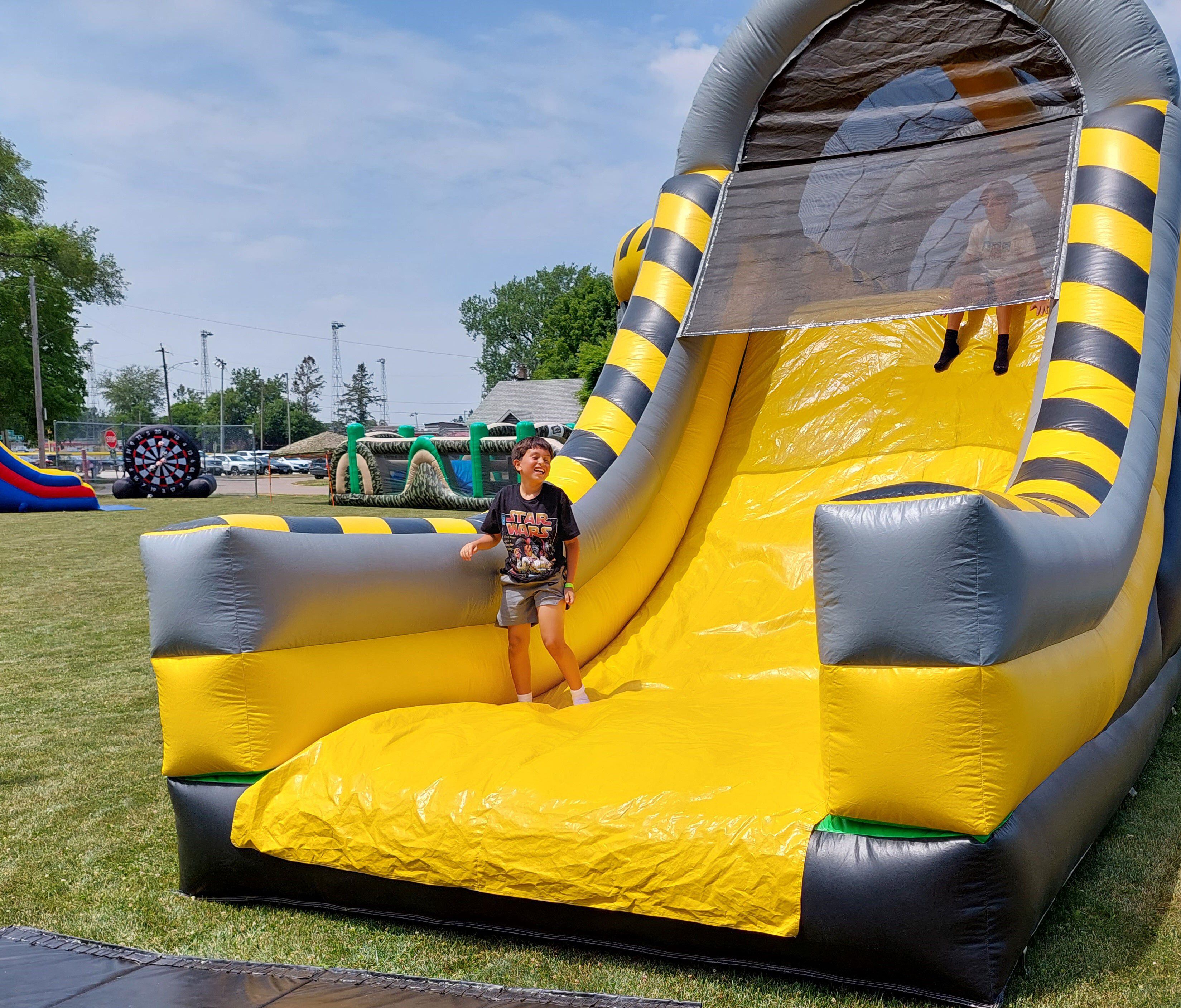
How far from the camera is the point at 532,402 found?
4591 cm

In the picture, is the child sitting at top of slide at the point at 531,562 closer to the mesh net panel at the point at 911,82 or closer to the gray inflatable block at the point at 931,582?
the gray inflatable block at the point at 931,582

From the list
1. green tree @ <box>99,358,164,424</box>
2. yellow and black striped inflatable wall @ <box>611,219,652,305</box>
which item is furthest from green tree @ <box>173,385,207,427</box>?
yellow and black striped inflatable wall @ <box>611,219,652,305</box>

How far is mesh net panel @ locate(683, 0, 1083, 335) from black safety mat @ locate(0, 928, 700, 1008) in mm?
2829

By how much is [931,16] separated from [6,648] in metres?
5.45

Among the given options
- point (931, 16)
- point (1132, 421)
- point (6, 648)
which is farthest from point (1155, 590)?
point (6, 648)

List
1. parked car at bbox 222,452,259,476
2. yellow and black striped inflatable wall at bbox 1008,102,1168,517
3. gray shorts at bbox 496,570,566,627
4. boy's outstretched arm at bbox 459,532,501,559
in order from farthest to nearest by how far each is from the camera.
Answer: parked car at bbox 222,452,259,476, gray shorts at bbox 496,570,566,627, boy's outstretched arm at bbox 459,532,501,559, yellow and black striped inflatable wall at bbox 1008,102,1168,517

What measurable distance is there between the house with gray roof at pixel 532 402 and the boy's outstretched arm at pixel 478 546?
4024cm

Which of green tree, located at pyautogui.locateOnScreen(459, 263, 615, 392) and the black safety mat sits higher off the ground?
green tree, located at pyautogui.locateOnScreen(459, 263, 615, 392)

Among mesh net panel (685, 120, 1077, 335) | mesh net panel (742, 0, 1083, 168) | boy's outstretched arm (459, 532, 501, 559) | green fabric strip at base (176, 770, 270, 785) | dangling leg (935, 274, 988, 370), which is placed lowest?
green fabric strip at base (176, 770, 270, 785)

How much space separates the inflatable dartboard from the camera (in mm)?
19031

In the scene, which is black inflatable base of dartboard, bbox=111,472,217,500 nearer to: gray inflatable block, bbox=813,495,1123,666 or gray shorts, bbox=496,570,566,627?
gray shorts, bbox=496,570,566,627

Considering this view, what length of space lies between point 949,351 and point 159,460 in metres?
17.9

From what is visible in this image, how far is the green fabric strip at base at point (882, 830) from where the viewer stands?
73.2 inches

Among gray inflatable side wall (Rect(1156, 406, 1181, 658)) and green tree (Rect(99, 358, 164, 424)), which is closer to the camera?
gray inflatable side wall (Rect(1156, 406, 1181, 658))
